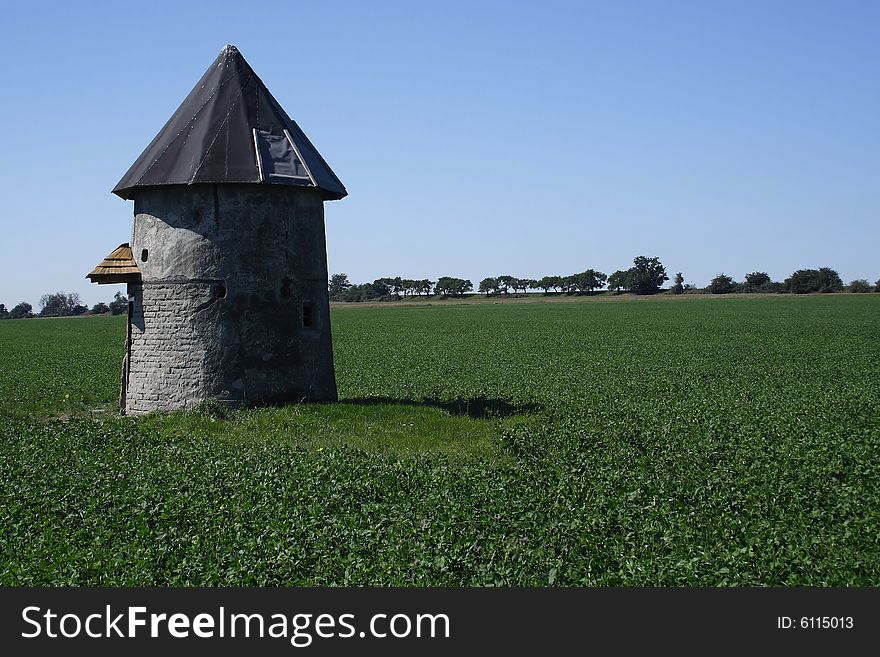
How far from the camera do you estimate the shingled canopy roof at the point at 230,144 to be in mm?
16031

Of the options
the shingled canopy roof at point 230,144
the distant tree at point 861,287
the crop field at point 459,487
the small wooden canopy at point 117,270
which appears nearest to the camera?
the crop field at point 459,487

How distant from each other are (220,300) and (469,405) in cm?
578

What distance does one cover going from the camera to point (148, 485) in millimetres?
11055

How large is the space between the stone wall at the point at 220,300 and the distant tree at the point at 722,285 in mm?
118153

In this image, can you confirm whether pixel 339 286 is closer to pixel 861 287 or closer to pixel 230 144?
pixel 861 287

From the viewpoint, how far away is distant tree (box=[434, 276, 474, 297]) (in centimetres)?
15388

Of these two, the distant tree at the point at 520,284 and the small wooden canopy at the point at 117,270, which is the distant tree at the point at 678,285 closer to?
the distant tree at the point at 520,284

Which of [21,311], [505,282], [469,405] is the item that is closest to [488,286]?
[505,282]

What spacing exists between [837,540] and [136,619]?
22.5 feet

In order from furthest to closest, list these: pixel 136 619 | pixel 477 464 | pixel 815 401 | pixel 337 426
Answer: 1. pixel 815 401
2. pixel 337 426
3. pixel 477 464
4. pixel 136 619

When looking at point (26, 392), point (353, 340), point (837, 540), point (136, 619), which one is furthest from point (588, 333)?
point (136, 619)

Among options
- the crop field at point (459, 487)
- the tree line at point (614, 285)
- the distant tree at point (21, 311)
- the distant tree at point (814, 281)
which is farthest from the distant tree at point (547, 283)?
the crop field at point (459, 487)

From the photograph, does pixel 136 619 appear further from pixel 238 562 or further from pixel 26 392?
pixel 26 392

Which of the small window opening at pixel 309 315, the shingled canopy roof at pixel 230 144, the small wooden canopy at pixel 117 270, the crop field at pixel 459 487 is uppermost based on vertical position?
the shingled canopy roof at pixel 230 144
